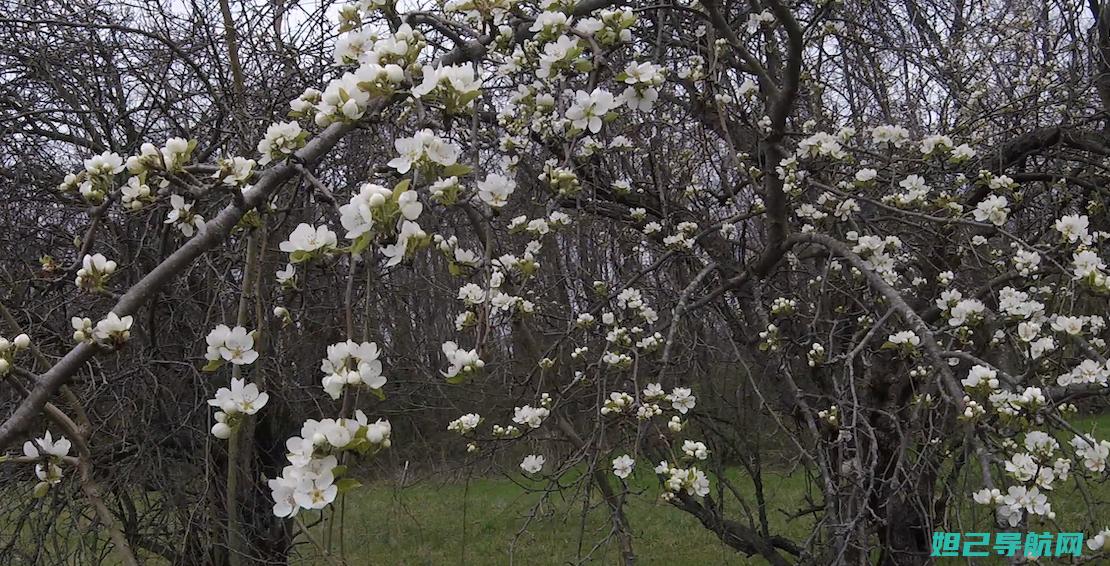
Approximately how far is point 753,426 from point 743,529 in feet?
3.25

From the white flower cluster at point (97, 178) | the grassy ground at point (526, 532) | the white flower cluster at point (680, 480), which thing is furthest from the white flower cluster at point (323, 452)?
the grassy ground at point (526, 532)

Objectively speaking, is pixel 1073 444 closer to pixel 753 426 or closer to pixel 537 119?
pixel 537 119

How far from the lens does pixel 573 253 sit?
179 inches

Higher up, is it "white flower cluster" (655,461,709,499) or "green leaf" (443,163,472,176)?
"green leaf" (443,163,472,176)

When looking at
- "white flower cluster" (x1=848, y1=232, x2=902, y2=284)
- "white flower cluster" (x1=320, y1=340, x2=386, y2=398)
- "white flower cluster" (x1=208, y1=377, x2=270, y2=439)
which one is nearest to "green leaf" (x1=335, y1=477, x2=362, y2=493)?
"white flower cluster" (x1=320, y1=340, x2=386, y2=398)

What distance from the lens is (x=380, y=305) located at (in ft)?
12.9

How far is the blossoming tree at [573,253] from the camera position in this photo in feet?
4.77

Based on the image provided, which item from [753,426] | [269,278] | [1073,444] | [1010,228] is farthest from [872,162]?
[269,278]

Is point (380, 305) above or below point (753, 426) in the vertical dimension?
above

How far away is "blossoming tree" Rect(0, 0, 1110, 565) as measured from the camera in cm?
145

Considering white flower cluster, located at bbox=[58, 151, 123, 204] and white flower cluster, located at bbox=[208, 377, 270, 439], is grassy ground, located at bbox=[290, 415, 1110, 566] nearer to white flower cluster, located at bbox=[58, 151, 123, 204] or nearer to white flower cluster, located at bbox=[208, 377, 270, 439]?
white flower cluster, located at bbox=[58, 151, 123, 204]

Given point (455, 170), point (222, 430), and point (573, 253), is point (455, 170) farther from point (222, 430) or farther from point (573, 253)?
point (573, 253)

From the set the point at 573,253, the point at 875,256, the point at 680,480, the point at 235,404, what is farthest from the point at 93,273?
the point at 573,253

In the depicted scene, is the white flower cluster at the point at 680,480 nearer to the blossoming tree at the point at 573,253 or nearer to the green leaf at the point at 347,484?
the blossoming tree at the point at 573,253
